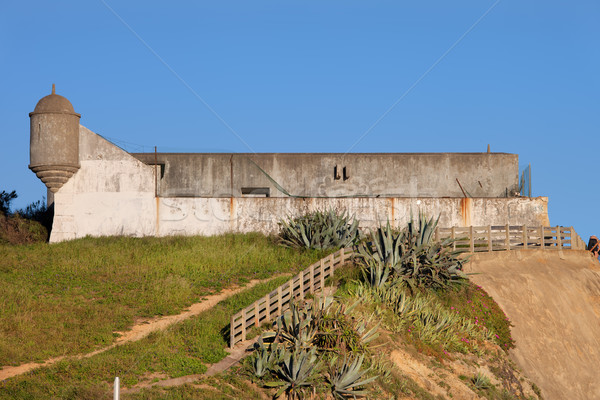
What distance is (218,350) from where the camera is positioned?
17922 millimetres

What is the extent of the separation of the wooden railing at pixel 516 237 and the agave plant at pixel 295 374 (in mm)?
13307

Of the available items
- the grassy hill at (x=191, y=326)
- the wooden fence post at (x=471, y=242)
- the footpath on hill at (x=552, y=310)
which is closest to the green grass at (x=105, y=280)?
the grassy hill at (x=191, y=326)

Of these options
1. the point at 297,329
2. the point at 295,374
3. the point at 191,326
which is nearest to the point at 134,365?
the point at 191,326

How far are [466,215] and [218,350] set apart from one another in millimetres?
17199

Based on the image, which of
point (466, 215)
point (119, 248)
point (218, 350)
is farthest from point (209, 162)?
point (218, 350)

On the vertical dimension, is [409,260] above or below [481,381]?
above

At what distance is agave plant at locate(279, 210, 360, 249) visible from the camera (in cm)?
2836

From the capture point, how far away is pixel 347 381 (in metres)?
16.5

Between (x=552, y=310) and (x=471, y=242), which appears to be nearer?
(x=552, y=310)

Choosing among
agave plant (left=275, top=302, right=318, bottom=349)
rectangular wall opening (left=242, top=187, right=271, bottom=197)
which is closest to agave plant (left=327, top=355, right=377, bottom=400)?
agave plant (left=275, top=302, right=318, bottom=349)

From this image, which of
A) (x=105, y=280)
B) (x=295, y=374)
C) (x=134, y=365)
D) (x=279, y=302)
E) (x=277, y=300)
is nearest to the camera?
(x=295, y=374)

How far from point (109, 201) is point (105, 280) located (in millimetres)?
7630

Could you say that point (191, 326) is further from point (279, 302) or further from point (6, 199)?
point (6, 199)

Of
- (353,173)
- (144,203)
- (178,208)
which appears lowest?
(178,208)
